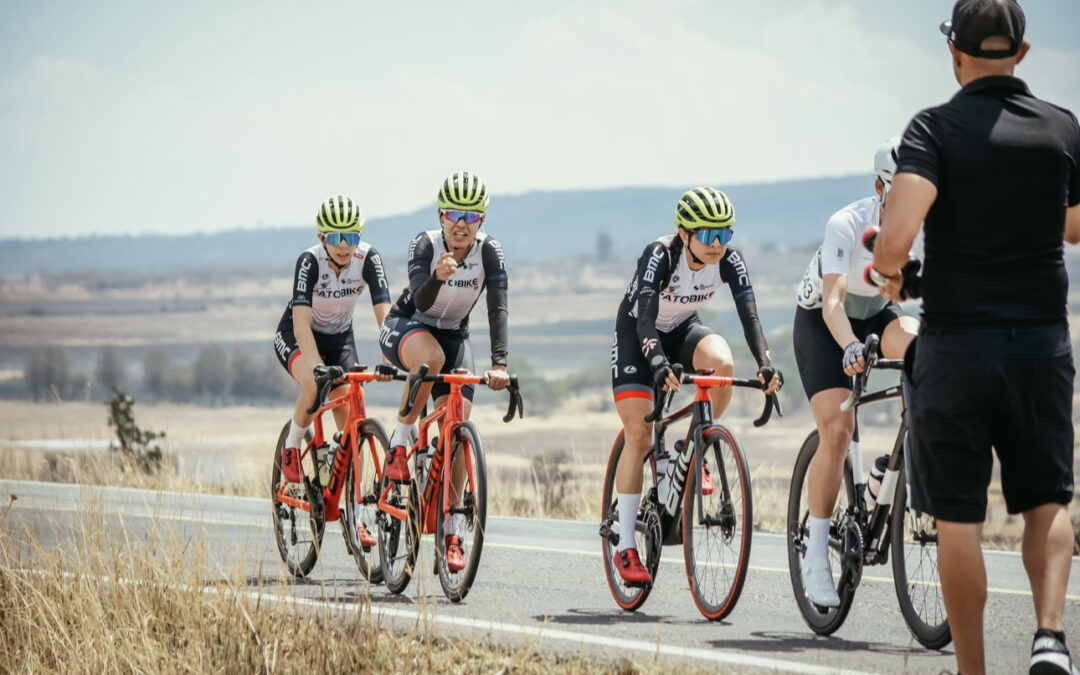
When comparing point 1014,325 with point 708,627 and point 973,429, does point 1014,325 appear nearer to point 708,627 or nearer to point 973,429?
point 973,429

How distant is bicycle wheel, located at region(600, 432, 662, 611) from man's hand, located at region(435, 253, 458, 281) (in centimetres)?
143

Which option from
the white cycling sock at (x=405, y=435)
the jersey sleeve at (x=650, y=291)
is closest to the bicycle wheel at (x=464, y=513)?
the white cycling sock at (x=405, y=435)

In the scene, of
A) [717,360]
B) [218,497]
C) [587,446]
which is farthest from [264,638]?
[587,446]

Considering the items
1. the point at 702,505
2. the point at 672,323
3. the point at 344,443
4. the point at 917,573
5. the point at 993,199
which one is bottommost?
the point at 917,573

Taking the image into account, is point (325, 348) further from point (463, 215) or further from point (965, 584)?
point (965, 584)

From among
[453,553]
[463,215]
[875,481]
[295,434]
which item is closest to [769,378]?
[875,481]

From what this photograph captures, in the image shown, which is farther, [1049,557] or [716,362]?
[716,362]

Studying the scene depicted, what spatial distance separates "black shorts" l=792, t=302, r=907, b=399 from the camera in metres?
7.77

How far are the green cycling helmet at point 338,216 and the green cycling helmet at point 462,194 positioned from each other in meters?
1.13

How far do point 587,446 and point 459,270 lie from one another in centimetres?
8653

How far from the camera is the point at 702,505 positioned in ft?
26.7

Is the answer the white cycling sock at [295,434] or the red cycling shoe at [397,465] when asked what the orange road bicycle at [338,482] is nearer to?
the white cycling sock at [295,434]

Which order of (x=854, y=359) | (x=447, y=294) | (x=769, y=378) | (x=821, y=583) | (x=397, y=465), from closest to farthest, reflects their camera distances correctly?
(x=854, y=359)
(x=821, y=583)
(x=769, y=378)
(x=397, y=465)
(x=447, y=294)

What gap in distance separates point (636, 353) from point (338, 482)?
251cm
